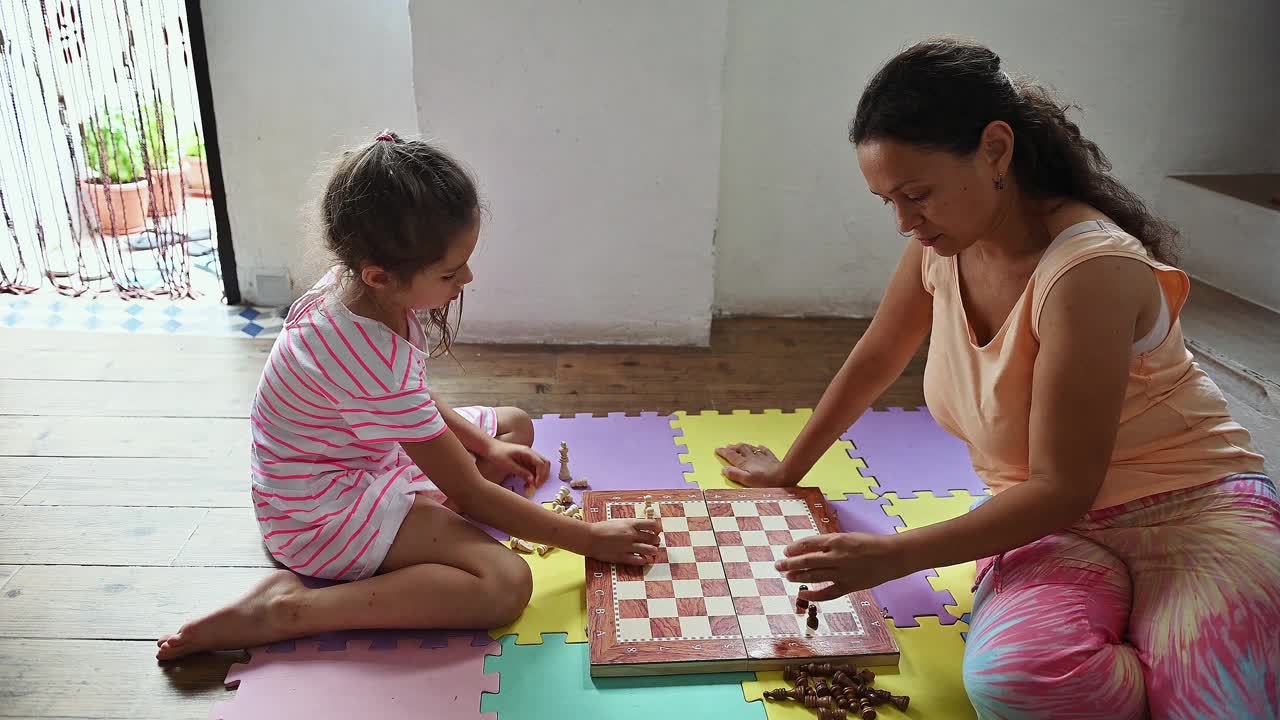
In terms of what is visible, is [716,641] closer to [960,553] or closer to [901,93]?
[960,553]

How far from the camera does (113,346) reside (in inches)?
95.7

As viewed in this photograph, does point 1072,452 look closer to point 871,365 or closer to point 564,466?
point 871,365

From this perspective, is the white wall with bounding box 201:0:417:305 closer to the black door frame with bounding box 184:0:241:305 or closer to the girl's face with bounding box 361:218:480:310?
the black door frame with bounding box 184:0:241:305

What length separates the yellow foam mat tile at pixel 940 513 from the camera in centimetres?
157

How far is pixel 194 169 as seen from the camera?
10.6 feet

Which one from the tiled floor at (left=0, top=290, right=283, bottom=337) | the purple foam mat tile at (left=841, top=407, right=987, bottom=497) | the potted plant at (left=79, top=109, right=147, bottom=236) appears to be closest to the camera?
the purple foam mat tile at (left=841, top=407, right=987, bottom=497)

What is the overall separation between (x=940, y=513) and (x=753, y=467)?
0.35 metres

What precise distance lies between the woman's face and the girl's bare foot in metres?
1.03

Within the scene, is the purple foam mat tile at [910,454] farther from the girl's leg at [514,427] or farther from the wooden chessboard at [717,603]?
the girl's leg at [514,427]

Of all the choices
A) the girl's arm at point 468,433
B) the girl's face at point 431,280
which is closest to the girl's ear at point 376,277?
the girl's face at point 431,280

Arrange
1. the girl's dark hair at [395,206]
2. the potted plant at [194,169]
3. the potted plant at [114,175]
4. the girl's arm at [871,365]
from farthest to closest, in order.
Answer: the potted plant at [194,169], the potted plant at [114,175], the girl's arm at [871,365], the girl's dark hair at [395,206]

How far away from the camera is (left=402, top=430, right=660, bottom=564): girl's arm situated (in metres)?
1.45

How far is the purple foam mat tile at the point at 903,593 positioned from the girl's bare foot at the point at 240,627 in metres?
0.91

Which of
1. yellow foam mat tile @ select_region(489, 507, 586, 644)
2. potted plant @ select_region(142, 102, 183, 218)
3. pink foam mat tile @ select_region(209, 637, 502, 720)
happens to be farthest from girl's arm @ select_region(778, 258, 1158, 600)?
potted plant @ select_region(142, 102, 183, 218)
